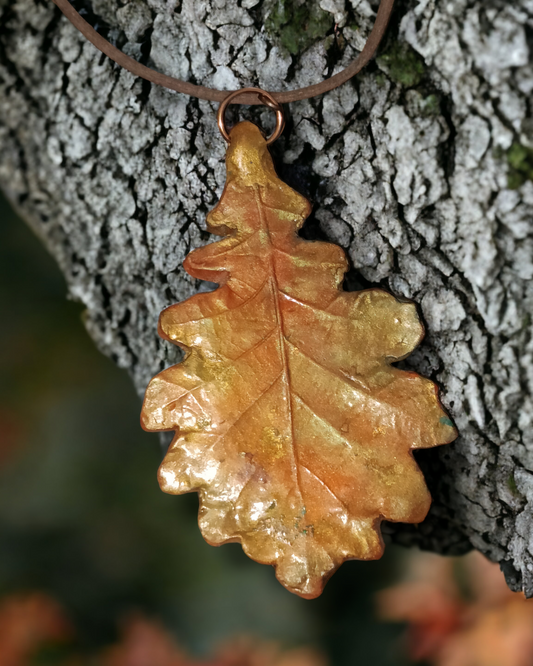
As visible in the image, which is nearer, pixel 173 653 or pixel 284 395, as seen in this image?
pixel 284 395

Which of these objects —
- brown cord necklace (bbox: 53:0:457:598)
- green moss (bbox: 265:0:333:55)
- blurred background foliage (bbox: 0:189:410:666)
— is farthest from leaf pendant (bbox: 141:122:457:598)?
blurred background foliage (bbox: 0:189:410:666)

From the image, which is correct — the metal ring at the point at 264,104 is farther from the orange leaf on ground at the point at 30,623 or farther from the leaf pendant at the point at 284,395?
the orange leaf on ground at the point at 30,623

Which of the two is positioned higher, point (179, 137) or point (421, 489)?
point (179, 137)

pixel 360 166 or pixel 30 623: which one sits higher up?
pixel 360 166

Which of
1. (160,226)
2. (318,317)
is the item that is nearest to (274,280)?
(318,317)

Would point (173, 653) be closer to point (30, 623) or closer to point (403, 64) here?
point (30, 623)

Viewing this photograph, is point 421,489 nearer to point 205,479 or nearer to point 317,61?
point 205,479

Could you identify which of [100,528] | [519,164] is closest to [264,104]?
[519,164]
